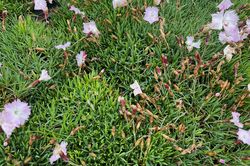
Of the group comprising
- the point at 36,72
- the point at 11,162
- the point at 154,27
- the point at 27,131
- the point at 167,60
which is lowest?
the point at 11,162

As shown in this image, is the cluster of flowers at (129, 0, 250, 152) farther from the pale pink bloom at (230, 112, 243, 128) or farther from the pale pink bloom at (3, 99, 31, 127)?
the pale pink bloom at (3, 99, 31, 127)

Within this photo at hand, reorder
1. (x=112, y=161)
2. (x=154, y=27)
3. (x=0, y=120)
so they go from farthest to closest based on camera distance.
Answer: (x=154, y=27) → (x=112, y=161) → (x=0, y=120)

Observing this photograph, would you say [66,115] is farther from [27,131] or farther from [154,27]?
[154,27]

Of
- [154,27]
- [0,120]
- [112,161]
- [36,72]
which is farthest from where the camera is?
[154,27]

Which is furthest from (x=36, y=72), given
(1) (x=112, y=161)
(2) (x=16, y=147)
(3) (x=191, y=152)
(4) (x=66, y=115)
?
(3) (x=191, y=152)

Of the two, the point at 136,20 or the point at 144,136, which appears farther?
the point at 136,20

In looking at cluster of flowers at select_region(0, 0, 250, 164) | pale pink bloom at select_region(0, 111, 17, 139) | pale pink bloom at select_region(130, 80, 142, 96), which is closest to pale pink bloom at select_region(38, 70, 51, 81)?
cluster of flowers at select_region(0, 0, 250, 164)

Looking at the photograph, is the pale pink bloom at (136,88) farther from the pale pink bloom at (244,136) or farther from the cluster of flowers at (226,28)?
the pale pink bloom at (244,136)
